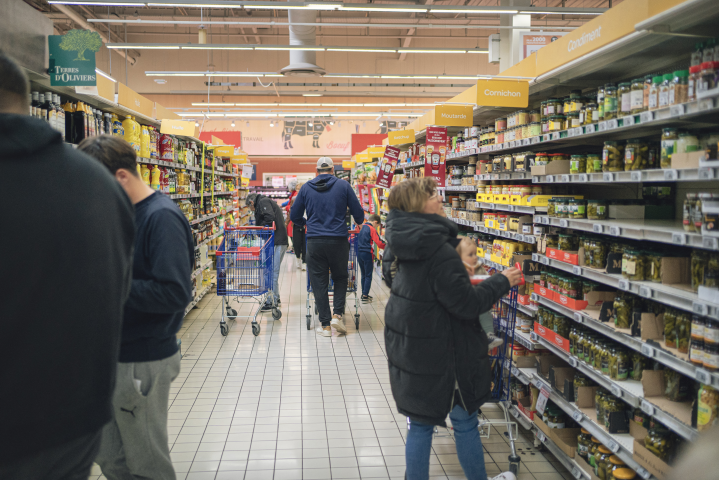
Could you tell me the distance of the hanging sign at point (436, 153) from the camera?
567 centimetres

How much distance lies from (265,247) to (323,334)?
1342 mm

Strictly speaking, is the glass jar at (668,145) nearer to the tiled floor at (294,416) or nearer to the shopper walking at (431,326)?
the shopper walking at (431,326)

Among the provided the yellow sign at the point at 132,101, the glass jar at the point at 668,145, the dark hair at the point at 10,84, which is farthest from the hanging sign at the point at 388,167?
the dark hair at the point at 10,84

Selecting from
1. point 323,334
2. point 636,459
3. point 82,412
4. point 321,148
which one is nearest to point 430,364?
point 636,459

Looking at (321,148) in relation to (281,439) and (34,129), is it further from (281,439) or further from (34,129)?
(34,129)

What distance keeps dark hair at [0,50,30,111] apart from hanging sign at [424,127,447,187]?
186 inches

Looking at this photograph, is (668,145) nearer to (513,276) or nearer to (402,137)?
(513,276)

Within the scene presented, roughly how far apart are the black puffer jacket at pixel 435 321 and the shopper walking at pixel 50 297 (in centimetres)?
152

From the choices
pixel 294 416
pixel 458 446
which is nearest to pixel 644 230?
pixel 458 446

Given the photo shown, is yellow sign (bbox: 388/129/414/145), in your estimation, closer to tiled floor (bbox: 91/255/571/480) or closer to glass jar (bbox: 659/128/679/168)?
tiled floor (bbox: 91/255/571/480)

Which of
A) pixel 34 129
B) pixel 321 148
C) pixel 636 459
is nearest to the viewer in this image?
pixel 34 129

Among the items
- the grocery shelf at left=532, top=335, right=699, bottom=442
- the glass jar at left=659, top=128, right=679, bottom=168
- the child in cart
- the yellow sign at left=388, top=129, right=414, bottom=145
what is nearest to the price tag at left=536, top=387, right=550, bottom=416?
the grocery shelf at left=532, top=335, right=699, bottom=442

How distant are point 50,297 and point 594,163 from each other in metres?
2.91

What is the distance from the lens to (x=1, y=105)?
1.12 m
